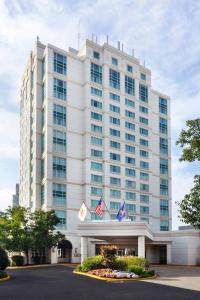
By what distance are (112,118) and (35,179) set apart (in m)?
22.2

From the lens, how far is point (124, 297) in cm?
2328

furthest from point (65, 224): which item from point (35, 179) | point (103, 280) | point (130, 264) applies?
point (103, 280)

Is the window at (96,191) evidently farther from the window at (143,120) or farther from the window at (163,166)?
the window at (163,166)

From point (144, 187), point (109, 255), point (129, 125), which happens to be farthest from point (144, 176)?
point (109, 255)

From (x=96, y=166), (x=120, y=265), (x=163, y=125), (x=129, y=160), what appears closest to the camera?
(x=120, y=265)

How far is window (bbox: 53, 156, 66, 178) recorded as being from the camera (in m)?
82.4

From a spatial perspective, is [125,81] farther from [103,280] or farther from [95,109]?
[103,280]

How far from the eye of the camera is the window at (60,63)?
8606 cm

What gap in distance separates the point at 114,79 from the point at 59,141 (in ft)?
69.2

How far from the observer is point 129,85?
97000mm

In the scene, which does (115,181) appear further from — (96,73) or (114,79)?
(96,73)

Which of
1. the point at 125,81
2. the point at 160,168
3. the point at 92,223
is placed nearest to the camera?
the point at 92,223

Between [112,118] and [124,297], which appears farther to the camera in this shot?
[112,118]

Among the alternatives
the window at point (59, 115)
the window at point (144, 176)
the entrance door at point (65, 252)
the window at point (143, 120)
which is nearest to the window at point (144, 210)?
the window at point (144, 176)
